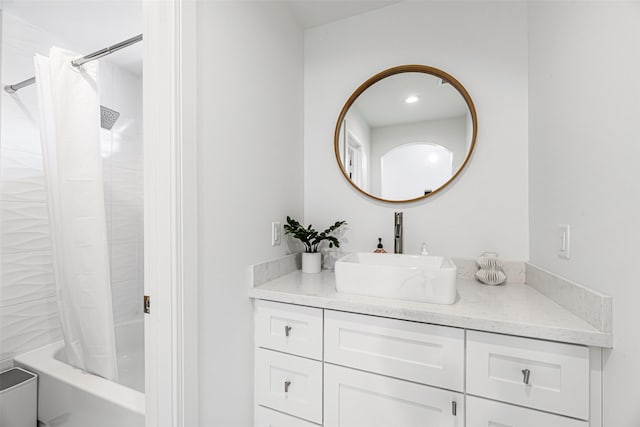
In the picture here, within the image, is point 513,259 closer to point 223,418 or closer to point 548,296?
point 548,296

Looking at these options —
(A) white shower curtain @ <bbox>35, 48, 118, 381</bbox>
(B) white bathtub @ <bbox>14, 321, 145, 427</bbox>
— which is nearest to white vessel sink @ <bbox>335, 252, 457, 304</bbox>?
(B) white bathtub @ <bbox>14, 321, 145, 427</bbox>

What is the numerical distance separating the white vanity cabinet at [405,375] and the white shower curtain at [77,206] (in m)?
0.80

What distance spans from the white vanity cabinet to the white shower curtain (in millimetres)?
799

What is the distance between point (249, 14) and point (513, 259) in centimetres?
161

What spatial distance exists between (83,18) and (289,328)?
6.24 ft

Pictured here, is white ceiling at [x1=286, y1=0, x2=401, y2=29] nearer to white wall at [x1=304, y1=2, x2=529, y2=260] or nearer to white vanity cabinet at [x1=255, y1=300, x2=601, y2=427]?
white wall at [x1=304, y1=2, x2=529, y2=260]

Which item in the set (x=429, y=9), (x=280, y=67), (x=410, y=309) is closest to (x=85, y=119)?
(x=280, y=67)

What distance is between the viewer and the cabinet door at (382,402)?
0.87 meters

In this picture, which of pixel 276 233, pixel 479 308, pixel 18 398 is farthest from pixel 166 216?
pixel 18 398

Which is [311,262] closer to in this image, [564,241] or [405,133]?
[405,133]

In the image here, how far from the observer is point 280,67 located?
4.70 ft

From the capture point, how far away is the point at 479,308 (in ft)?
2.98

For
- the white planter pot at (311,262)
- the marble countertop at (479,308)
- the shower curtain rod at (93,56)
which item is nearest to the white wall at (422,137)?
the white planter pot at (311,262)

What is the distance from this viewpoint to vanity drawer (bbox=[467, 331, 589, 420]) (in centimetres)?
75
